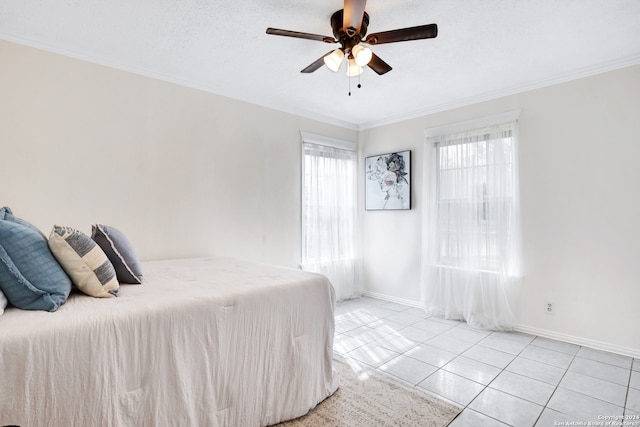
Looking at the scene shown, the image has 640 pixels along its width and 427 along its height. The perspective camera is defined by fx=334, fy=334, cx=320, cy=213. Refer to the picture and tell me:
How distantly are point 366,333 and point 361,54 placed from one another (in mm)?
2584

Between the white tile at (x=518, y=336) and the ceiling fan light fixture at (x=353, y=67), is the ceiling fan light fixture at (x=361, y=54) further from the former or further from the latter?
the white tile at (x=518, y=336)

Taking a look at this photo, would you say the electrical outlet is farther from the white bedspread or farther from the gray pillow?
the gray pillow

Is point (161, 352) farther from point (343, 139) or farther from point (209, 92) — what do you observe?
point (343, 139)

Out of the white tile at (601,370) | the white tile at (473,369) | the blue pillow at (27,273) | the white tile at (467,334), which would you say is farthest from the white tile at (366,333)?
the blue pillow at (27,273)

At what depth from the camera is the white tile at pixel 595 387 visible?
2215mm

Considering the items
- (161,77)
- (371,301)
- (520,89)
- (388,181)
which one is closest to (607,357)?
(371,301)

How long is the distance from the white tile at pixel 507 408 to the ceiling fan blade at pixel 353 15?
2.45 m

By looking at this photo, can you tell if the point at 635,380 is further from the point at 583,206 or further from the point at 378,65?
the point at 378,65

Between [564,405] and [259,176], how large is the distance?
10.7 feet

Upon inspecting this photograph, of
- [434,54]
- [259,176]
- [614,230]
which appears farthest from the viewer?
[259,176]

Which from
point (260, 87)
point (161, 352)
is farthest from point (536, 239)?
point (161, 352)

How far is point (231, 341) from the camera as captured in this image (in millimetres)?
1733

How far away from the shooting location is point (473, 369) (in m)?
2.62

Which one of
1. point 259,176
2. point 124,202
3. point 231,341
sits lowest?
point 231,341
